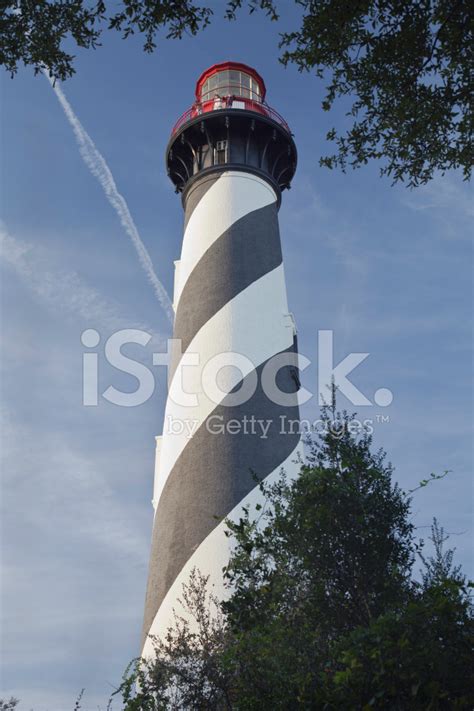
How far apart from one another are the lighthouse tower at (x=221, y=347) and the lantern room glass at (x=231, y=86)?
0.30 feet

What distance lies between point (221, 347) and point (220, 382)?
85cm

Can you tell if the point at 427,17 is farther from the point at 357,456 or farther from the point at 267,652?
the point at 267,652

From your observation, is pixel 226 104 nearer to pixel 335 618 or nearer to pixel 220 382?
pixel 220 382

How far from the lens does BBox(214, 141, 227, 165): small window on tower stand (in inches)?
677

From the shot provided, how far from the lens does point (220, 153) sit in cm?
1736

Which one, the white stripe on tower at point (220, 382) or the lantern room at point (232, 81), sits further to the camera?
the lantern room at point (232, 81)

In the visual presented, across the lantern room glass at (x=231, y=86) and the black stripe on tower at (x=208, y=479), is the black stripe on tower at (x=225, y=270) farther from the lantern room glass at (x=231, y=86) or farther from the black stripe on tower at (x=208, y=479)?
the lantern room glass at (x=231, y=86)

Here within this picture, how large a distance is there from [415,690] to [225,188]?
Result: 13.5m

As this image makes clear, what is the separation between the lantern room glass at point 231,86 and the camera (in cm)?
1927

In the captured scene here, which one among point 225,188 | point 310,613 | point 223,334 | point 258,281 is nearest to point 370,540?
point 310,613

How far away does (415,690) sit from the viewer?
16.9 feet

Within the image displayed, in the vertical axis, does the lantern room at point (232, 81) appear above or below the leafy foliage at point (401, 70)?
above

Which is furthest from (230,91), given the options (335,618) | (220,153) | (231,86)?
(335,618)

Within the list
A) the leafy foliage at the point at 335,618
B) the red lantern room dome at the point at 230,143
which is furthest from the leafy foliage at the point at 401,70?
Answer: the red lantern room dome at the point at 230,143
